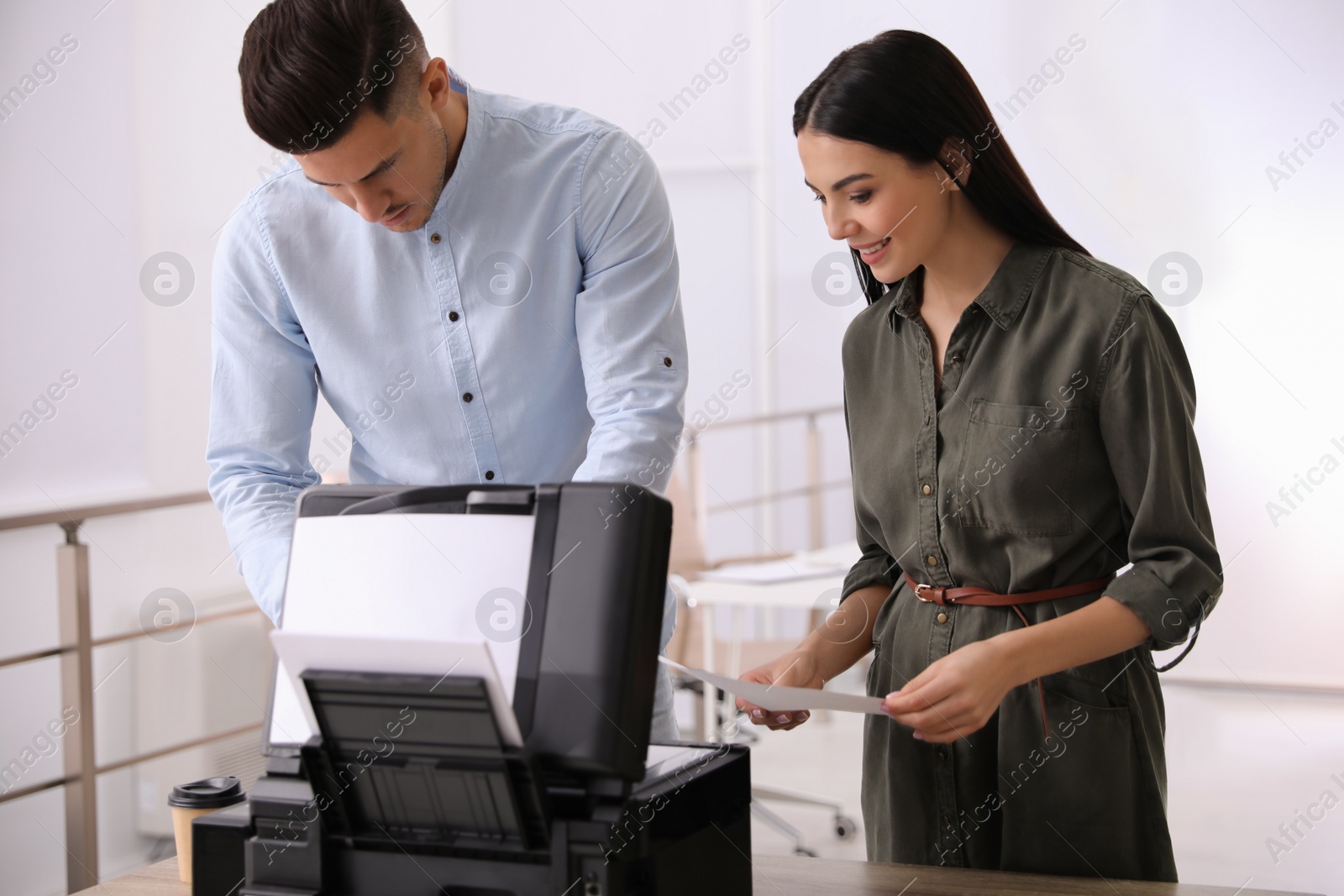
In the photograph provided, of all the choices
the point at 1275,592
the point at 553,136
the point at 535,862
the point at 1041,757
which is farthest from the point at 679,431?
the point at 1275,592

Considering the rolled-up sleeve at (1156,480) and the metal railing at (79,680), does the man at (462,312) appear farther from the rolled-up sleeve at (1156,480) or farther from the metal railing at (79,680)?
the metal railing at (79,680)

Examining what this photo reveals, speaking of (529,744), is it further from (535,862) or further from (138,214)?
(138,214)

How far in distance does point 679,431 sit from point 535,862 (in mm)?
604

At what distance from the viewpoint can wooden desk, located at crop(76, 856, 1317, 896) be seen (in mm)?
1023

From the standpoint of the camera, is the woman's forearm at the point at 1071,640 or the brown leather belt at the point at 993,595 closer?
the woman's forearm at the point at 1071,640

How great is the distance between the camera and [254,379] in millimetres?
1428

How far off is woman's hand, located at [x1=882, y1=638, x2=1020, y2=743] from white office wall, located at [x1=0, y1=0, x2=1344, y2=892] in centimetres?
291

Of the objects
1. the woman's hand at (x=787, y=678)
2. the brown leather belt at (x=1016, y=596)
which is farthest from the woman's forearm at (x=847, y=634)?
the brown leather belt at (x=1016, y=596)

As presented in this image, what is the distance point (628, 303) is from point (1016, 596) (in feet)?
1.70

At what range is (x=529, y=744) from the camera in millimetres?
853

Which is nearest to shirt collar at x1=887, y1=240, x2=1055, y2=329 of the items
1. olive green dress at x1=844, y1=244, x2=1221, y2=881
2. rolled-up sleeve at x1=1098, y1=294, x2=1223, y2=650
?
olive green dress at x1=844, y1=244, x2=1221, y2=881

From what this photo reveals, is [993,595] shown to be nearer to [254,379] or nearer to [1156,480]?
[1156,480]

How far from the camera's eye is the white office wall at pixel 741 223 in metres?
3.64

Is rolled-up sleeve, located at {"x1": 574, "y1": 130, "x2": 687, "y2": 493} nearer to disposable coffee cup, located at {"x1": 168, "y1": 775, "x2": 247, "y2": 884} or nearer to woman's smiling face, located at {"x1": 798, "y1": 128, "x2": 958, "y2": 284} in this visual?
woman's smiling face, located at {"x1": 798, "y1": 128, "x2": 958, "y2": 284}
